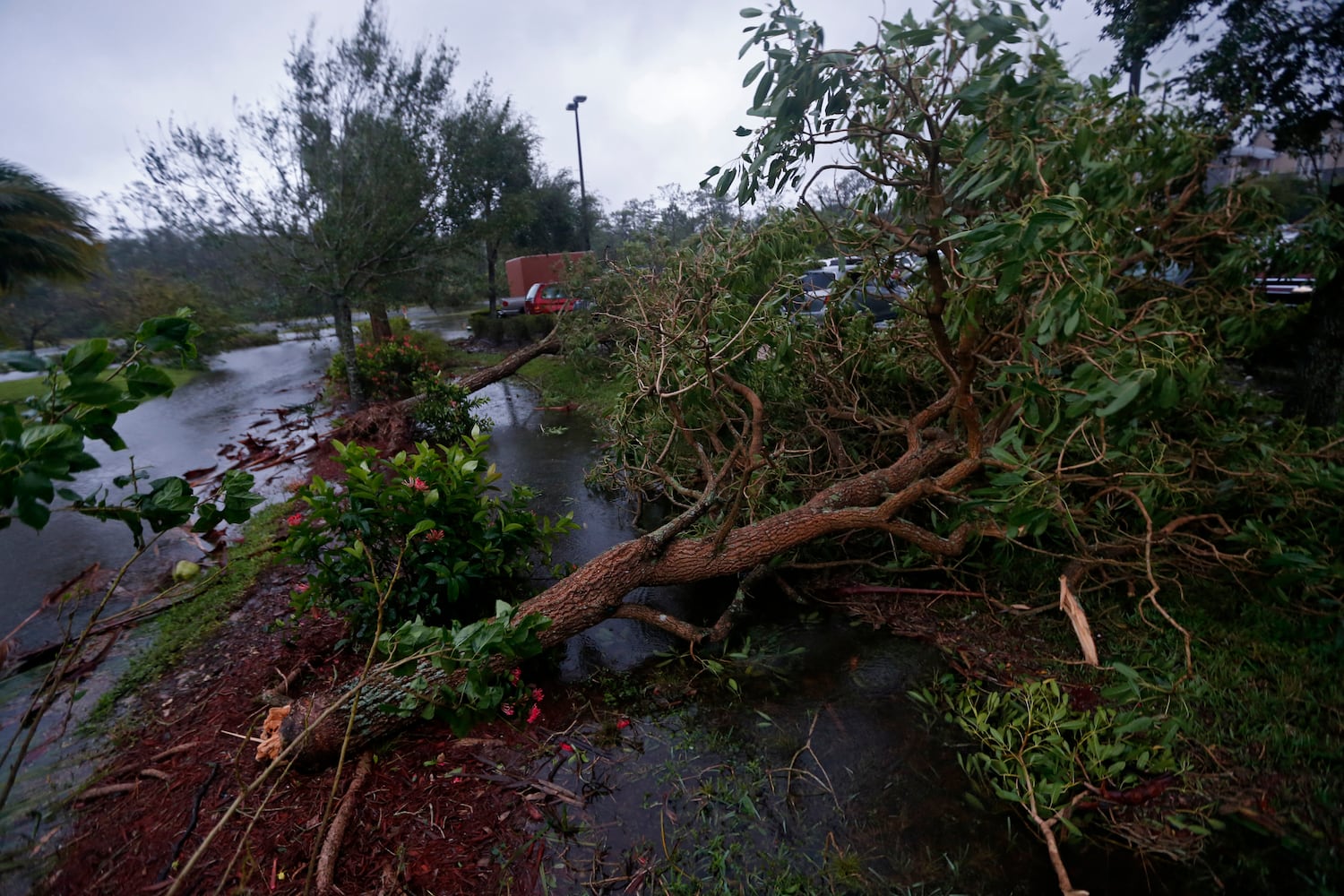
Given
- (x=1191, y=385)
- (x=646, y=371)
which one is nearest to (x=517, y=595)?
(x=646, y=371)

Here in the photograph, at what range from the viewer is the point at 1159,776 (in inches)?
92.4

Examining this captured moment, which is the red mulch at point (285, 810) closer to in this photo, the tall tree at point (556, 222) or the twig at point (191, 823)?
the twig at point (191, 823)

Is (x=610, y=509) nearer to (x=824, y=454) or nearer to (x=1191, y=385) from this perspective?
(x=824, y=454)

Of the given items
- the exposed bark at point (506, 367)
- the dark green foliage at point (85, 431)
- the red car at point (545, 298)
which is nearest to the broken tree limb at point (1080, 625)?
the dark green foliage at point (85, 431)

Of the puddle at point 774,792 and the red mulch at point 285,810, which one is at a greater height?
the red mulch at point 285,810

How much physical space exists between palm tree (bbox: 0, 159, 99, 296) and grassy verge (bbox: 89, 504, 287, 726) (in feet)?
15.1

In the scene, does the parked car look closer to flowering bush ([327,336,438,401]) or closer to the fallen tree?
flowering bush ([327,336,438,401])

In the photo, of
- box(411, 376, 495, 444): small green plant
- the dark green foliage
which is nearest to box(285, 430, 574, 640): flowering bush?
the dark green foliage

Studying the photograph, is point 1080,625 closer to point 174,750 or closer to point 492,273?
point 174,750

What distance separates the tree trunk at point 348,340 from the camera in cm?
965

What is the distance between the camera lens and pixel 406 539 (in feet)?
10.3

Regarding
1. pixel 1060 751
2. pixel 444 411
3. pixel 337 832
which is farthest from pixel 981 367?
pixel 444 411

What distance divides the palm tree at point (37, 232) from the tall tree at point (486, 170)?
5434 millimetres

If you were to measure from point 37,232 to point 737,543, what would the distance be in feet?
27.6
